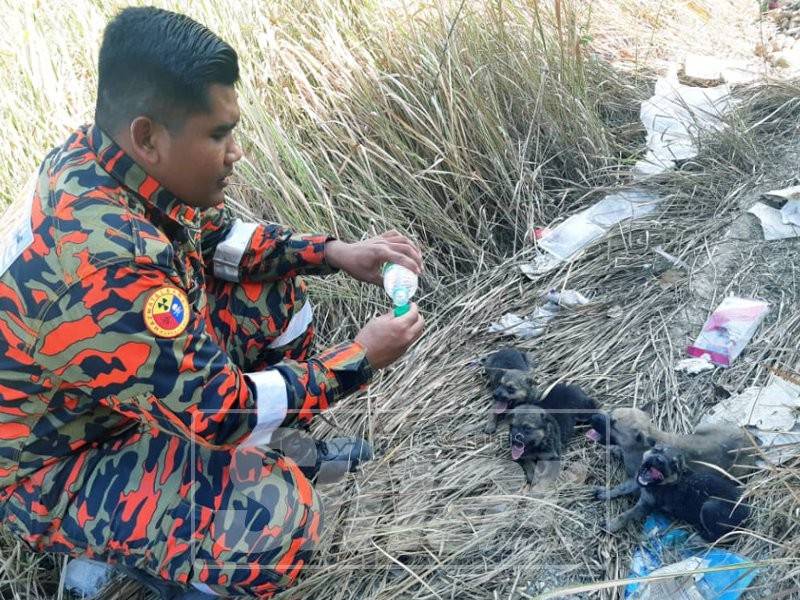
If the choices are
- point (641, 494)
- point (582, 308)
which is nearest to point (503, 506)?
point (641, 494)

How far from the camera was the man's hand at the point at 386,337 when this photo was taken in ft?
6.94

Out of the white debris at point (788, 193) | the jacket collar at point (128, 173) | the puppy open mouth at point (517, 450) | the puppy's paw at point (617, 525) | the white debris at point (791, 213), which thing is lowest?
the puppy's paw at point (617, 525)

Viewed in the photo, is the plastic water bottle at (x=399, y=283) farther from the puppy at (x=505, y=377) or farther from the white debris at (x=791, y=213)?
the white debris at (x=791, y=213)

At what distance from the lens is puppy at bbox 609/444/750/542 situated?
2.13 metres

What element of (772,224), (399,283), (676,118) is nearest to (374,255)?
(399,283)

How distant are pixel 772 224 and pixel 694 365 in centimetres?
84

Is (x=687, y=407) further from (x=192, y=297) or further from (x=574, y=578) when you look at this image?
(x=192, y=297)

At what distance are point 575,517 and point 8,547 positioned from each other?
6.02 feet

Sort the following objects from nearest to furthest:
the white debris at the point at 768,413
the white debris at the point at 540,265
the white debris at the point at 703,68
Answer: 1. the white debris at the point at 768,413
2. the white debris at the point at 540,265
3. the white debris at the point at 703,68

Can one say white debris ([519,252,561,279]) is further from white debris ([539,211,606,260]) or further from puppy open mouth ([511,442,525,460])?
puppy open mouth ([511,442,525,460])

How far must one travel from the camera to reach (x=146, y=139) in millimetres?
1806

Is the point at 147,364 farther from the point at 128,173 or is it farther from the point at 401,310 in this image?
the point at 401,310

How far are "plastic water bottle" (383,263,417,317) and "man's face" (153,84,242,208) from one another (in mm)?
616

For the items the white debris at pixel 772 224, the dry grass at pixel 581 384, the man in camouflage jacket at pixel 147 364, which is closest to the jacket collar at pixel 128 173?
the man in camouflage jacket at pixel 147 364
